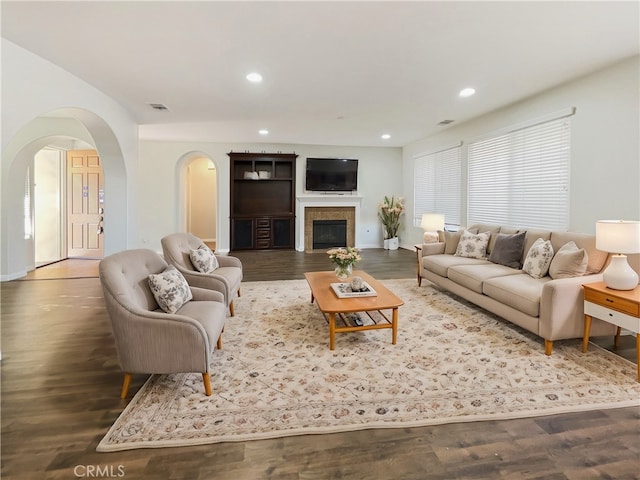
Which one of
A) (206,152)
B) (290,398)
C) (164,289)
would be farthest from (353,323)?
(206,152)

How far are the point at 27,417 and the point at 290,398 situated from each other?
1.56 m

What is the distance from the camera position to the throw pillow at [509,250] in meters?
3.88

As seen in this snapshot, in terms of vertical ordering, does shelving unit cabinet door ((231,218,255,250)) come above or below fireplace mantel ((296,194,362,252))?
Answer: below

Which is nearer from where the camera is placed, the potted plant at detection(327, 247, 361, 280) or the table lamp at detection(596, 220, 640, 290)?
the table lamp at detection(596, 220, 640, 290)

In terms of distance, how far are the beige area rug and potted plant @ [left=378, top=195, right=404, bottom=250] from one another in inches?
215

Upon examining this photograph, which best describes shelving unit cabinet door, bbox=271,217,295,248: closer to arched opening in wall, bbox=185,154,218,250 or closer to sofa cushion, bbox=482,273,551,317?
arched opening in wall, bbox=185,154,218,250

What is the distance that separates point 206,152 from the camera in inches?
321

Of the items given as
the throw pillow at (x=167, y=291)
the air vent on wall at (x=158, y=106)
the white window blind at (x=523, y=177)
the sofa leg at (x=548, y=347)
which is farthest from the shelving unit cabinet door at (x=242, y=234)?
the sofa leg at (x=548, y=347)

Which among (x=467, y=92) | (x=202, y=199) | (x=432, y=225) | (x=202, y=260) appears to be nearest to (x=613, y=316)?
(x=467, y=92)

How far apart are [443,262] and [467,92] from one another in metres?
2.33

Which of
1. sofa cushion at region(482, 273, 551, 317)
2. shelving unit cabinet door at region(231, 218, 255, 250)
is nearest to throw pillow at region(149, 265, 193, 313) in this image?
sofa cushion at region(482, 273, 551, 317)

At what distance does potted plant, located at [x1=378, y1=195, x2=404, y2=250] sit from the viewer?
877cm

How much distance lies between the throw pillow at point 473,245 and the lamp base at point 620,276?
5.88 ft

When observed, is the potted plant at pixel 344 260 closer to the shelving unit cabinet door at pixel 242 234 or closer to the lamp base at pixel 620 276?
the lamp base at pixel 620 276
